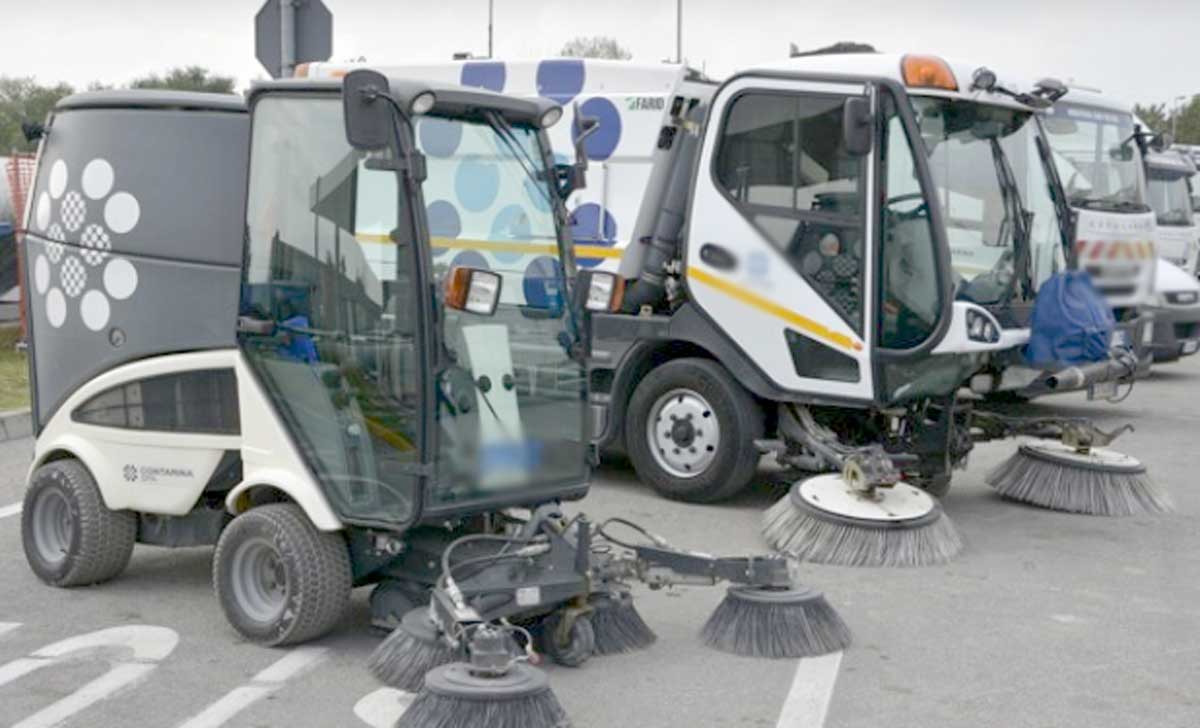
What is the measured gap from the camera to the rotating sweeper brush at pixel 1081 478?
934 centimetres

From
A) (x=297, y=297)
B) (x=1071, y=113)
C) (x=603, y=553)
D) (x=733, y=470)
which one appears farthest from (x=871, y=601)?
(x=1071, y=113)

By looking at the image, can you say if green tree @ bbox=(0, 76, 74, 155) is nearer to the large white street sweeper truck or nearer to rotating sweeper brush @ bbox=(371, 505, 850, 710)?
the large white street sweeper truck

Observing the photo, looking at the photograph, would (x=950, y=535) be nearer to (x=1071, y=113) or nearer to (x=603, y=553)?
(x=603, y=553)

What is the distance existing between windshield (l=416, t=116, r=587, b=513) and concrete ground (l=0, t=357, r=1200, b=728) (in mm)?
854

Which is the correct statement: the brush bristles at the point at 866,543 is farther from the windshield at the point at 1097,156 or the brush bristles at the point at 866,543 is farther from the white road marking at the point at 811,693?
the windshield at the point at 1097,156

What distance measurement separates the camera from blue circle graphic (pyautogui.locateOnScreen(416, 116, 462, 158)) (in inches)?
231

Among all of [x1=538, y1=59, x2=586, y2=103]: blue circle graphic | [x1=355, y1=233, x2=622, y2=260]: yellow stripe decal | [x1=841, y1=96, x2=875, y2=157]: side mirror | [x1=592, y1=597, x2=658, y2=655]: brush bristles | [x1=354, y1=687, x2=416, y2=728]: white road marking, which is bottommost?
[x1=354, y1=687, x2=416, y2=728]: white road marking

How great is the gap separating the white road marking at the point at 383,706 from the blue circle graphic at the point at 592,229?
4.78 metres

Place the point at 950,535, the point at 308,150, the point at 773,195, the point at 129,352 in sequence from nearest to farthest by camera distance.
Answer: the point at 308,150
the point at 129,352
the point at 950,535
the point at 773,195

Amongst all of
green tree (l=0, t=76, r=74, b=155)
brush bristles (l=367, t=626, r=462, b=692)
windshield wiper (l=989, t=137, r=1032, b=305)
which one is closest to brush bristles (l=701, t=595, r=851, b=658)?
brush bristles (l=367, t=626, r=462, b=692)

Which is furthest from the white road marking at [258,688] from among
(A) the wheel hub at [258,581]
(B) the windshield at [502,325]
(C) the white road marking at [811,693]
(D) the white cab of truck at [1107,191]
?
(D) the white cab of truck at [1107,191]

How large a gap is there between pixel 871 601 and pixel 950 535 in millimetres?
1140

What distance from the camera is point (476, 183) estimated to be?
6.18 m

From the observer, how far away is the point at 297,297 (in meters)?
6.18
